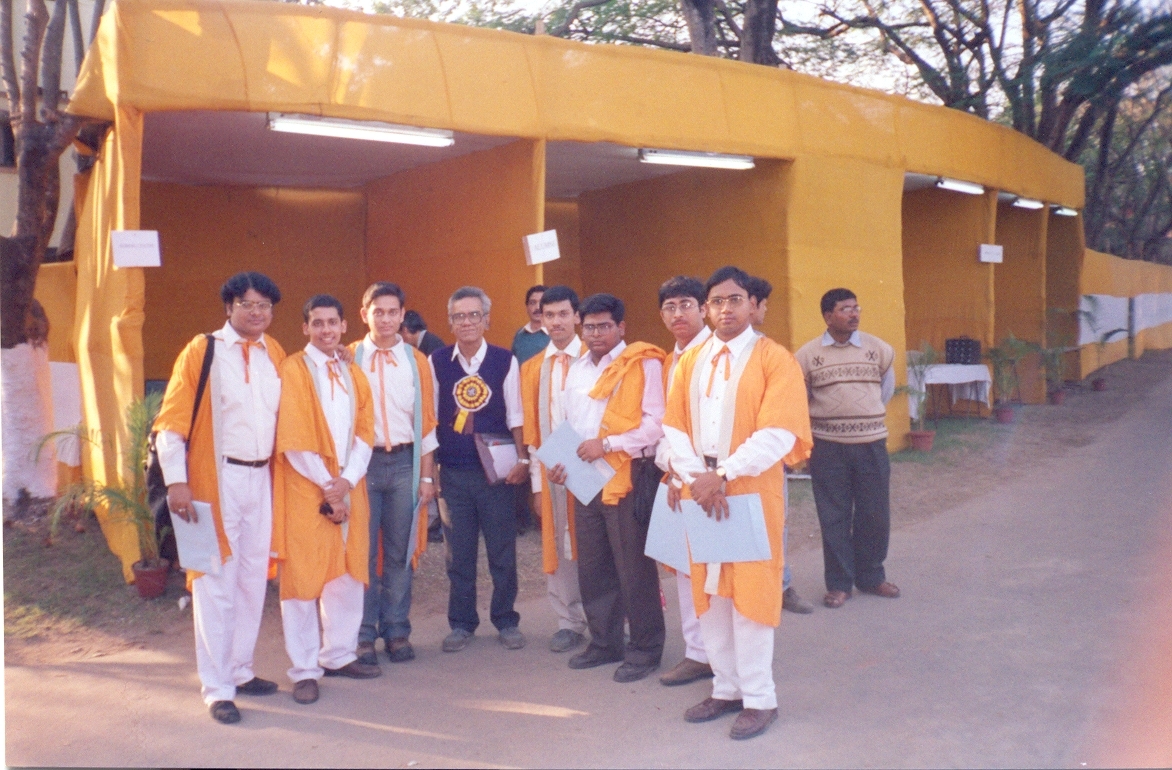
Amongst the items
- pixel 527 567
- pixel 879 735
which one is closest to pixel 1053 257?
pixel 527 567

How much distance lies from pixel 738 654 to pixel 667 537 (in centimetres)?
57

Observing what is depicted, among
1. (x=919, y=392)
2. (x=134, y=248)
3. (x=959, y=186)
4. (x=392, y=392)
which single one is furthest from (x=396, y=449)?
(x=959, y=186)

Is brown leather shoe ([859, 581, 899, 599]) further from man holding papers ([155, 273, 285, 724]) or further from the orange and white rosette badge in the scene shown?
man holding papers ([155, 273, 285, 724])

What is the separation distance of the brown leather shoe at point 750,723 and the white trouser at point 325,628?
1.85m

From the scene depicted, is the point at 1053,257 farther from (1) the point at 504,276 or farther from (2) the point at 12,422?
(2) the point at 12,422

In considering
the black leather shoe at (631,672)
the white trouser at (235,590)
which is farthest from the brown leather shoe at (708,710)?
the white trouser at (235,590)

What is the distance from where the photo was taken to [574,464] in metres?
4.71

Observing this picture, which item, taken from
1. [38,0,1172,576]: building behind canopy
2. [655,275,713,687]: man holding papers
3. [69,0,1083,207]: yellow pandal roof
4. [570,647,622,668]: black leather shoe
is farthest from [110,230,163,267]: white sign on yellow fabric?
[570,647,622,668]: black leather shoe

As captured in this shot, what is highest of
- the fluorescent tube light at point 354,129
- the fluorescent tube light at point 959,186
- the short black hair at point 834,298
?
the fluorescent tube light at point 959,186

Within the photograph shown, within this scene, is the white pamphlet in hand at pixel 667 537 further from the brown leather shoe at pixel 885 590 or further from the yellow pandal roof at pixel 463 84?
the yellow pandal roof at pixel 463 84

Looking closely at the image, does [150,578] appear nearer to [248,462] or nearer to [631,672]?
[248,462]

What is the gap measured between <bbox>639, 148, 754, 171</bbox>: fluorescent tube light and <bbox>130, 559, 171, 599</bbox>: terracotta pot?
4.81m

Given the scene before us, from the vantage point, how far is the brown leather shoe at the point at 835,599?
5.77 m

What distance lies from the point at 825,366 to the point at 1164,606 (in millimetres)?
2246
